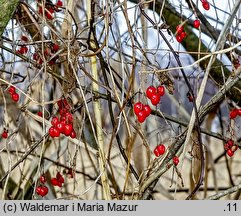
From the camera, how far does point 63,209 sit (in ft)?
3.67

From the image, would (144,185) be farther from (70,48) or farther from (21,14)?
(21,14)

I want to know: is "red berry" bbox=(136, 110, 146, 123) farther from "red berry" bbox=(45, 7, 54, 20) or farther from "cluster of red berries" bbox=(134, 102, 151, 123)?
"red berry" bbox=(45, 7, 54, 20)

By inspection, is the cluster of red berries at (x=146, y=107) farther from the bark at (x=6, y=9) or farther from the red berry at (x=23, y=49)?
the red berry at (x=23, y=49)

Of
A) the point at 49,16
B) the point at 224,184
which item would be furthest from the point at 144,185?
the point at 224,184

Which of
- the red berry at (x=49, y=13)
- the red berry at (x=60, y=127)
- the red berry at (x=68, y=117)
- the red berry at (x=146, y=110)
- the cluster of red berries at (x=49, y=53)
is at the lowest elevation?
the red berry at (x=60, y=127)

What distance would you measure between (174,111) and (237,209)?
3.32ft

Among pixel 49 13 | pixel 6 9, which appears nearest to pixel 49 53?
pixel 49 13

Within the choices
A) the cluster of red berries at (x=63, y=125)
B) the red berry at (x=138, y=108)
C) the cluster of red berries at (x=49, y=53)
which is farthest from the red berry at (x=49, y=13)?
the red berry at (x=138, y=108)

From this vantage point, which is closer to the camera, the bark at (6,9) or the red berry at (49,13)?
the bark at (6,9)

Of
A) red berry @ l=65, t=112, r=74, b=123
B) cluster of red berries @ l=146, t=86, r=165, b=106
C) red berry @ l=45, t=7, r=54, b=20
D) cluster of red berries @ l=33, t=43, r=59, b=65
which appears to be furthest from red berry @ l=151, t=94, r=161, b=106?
red berry @ l=45, t=7, r=54, b=20

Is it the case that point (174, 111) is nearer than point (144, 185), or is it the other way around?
point (144, 185)

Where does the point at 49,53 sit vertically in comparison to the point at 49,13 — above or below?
below

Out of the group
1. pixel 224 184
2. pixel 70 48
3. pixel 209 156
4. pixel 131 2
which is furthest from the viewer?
pixel 224 184

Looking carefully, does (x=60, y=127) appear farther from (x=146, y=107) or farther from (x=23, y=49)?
(x=23, y=49)
